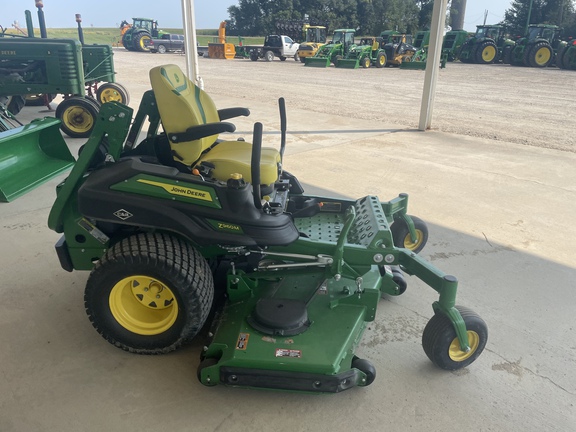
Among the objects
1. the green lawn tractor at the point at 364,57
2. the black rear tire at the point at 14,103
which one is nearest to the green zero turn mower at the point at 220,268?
the black rear tire at the point at 14,103

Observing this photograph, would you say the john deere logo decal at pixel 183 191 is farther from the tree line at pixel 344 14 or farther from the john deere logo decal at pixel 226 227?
the tree line at pixel 344 14

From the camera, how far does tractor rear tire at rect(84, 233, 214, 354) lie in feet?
7.28

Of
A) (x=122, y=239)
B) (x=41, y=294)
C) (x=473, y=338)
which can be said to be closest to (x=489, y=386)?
(x=473, y=338)

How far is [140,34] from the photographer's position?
29984 mm

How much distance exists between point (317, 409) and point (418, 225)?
1.64 metres

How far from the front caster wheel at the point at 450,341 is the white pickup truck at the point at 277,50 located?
24.0 metres

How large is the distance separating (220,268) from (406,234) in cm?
131

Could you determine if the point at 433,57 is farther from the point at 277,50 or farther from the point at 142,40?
the point at 142,40

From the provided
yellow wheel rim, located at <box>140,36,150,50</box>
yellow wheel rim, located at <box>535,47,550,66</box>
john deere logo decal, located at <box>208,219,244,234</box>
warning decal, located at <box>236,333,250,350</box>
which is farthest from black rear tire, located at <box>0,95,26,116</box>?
yellow wheel rim, located at <box>140,36,150,50</box>

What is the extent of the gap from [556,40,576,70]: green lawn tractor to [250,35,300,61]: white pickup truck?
1199 centimetres

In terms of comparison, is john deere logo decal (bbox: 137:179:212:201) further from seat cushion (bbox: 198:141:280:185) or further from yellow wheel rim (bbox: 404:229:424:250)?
yellow wheel rim (bbox: 404:229:424:250)

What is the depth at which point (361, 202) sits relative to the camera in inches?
121

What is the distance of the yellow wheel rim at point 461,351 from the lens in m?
2.27

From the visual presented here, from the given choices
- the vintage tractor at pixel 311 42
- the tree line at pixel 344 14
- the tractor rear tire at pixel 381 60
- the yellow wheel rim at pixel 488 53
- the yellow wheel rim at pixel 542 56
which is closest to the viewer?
the yellow wheel rim at pixel 542 56
